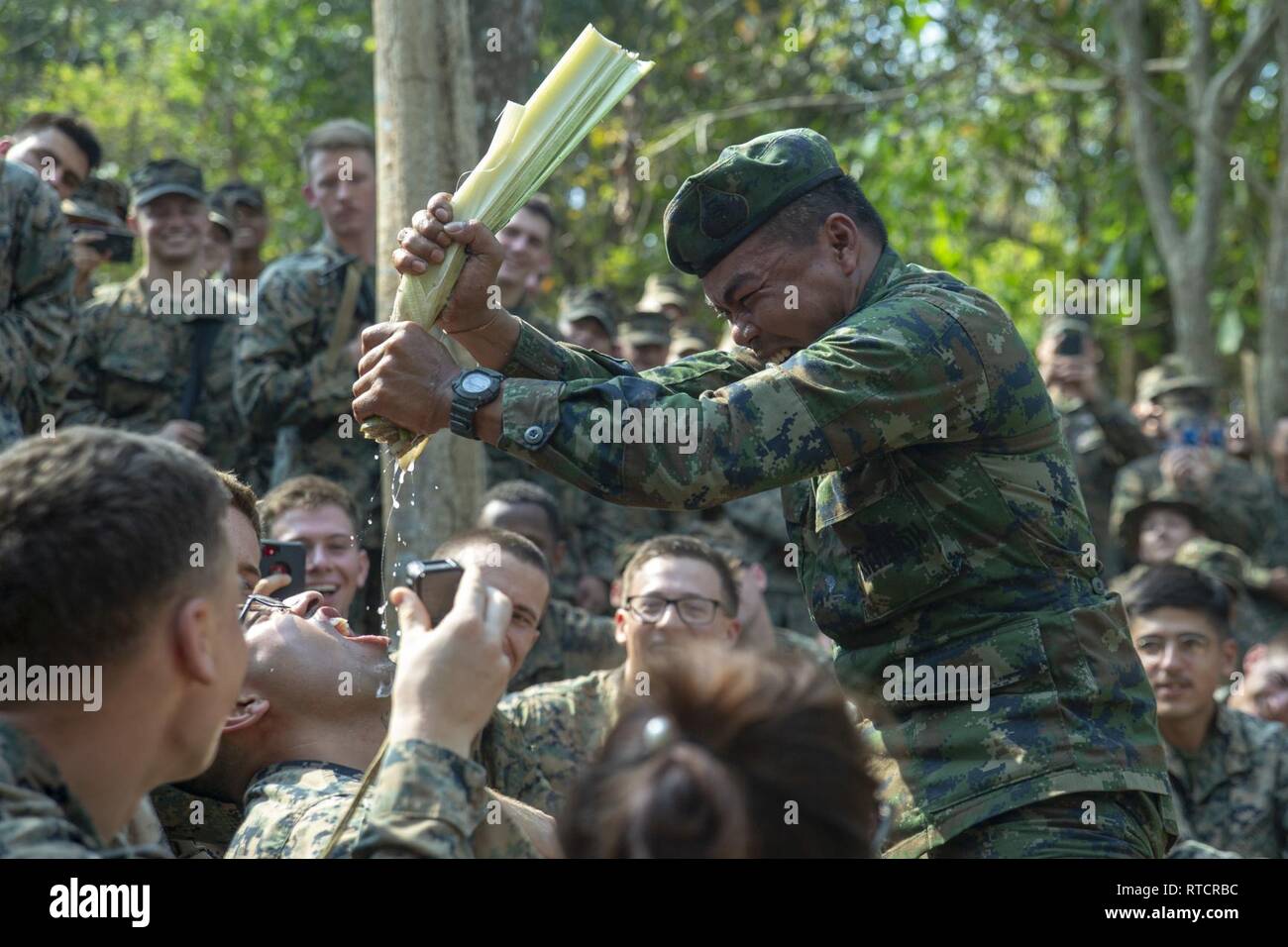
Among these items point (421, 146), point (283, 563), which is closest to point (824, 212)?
point (283, 563)

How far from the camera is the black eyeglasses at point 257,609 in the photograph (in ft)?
12.9

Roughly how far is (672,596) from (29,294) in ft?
8.66

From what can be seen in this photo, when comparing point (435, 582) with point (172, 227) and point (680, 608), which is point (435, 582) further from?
point (172, 227)

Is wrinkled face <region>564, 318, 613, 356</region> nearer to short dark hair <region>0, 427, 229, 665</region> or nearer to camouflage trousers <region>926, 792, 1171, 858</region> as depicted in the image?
camouflage trousers <region>926, 792, 1171, 858</region>

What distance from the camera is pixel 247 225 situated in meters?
10.1

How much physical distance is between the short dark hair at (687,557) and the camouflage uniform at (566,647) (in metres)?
0.84

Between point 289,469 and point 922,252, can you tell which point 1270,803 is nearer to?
point 289,469

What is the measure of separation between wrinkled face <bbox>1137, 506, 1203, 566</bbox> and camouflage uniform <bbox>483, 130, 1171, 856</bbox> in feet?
18.7

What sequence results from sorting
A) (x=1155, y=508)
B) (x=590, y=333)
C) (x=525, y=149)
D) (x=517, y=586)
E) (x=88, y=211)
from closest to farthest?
(x=525, y=149), (x=517, y=586), (x=88, y=211), (x=590, y=333), (x=1155, y=508)

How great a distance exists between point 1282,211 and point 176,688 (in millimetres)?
10177

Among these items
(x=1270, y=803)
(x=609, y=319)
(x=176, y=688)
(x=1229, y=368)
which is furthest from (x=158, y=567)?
(x=1229, y=368)

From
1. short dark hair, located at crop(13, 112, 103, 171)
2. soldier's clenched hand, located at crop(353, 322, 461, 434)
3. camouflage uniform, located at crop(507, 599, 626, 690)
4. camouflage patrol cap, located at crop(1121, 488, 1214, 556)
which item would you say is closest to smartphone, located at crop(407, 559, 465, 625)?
soldier's clenched hand, located at crop(353, 322, 461, 434)

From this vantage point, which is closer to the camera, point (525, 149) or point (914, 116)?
point (525, 149)
